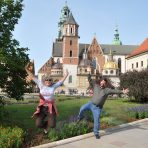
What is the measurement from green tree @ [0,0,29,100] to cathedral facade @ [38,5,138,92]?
85259mm

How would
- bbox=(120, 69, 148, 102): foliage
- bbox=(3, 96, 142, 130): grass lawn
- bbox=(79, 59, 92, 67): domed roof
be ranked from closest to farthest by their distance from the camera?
1. bbox=(3, 96, 142, 130): grass lawn
2. bbox=(120, 69, 148, 102): foliage
3. bbox=(79, 59, 92, 67): domed roof

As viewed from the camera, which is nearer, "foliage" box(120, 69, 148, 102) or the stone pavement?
the stone pavement

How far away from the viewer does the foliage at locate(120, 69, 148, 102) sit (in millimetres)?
30375

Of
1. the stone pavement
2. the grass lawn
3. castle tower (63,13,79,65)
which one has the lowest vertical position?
the stone pavement

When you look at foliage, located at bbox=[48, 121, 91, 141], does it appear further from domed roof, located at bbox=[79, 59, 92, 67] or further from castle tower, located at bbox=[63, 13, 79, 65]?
domed roof, located at bbox=[79, 59, 92, 67]

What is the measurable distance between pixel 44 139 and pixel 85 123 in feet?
6.38

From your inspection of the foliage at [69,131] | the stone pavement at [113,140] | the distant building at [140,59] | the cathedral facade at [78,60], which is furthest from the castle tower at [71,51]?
the foliage at [69,131]

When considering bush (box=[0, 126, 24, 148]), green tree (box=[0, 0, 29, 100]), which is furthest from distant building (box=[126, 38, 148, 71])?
bush (box=[0, 126, 24, 148])

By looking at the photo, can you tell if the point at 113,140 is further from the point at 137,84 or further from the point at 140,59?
the point at 140,59

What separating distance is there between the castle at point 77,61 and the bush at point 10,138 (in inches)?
3411

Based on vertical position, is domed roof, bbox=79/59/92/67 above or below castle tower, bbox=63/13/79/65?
below

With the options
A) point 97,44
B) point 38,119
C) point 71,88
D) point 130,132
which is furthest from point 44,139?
point 97,44

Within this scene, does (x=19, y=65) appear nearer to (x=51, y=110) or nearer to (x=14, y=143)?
(x=51, y=110)

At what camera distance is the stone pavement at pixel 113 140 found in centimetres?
1022
